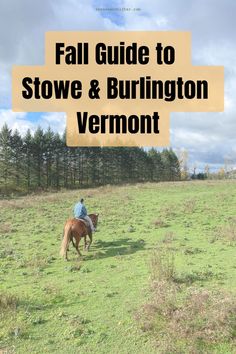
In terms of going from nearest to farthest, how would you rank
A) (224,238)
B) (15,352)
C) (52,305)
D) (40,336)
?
(15,352), (40,336), (52,305), (224,238)

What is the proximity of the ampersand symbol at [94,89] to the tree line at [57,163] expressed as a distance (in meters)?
61.6

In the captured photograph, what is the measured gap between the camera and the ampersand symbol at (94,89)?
20.6m

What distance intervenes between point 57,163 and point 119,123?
74004 mm

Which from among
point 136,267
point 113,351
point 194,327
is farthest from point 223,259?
point 113,351

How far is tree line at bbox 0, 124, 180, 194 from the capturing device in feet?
281

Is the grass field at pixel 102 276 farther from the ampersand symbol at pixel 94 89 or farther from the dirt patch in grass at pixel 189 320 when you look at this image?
the ampersand symbol at pixel 94 89

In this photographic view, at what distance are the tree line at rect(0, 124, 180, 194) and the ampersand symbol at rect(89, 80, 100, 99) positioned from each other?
61568 millimetres

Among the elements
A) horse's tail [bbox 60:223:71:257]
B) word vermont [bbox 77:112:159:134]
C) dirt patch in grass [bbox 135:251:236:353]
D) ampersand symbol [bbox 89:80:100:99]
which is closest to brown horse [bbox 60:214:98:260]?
horse's tail [bbox 60:223:71:257]

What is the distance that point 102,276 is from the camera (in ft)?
49.1

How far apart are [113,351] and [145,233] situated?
1533 cm

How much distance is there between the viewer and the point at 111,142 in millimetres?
111438

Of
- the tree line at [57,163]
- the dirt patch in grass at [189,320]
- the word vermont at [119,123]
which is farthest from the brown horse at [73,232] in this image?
the tree line at [57,163]

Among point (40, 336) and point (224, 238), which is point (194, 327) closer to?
point (40, 336)

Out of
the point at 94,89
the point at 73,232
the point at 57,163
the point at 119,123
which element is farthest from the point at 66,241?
the point at 57,163
